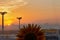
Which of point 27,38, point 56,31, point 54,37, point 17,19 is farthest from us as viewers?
point 17,19

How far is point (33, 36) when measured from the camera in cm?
241

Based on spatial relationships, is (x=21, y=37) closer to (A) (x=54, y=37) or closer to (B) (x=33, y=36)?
(B) (x=33, y=36)

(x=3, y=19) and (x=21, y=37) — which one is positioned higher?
(x=3, y=19)

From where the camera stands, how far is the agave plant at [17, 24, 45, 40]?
7.82 feet

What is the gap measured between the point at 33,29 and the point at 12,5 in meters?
3.61

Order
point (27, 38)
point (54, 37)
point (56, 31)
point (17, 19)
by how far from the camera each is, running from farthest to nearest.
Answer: point (17, 19) → point (56, 31) → point (54, 37) → point (27, 38)

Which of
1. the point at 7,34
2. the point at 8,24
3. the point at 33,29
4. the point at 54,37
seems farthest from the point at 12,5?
the point at 33,29

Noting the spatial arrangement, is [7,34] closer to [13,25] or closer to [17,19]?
[13,25]

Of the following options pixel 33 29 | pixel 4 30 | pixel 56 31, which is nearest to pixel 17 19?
pixel 4 30

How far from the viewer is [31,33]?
7.94 ft

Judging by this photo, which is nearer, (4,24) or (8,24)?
(8,24)

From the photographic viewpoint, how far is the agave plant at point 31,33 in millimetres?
2383

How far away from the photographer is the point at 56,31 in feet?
22.8

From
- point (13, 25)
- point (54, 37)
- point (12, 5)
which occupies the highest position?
point (12, 5)
